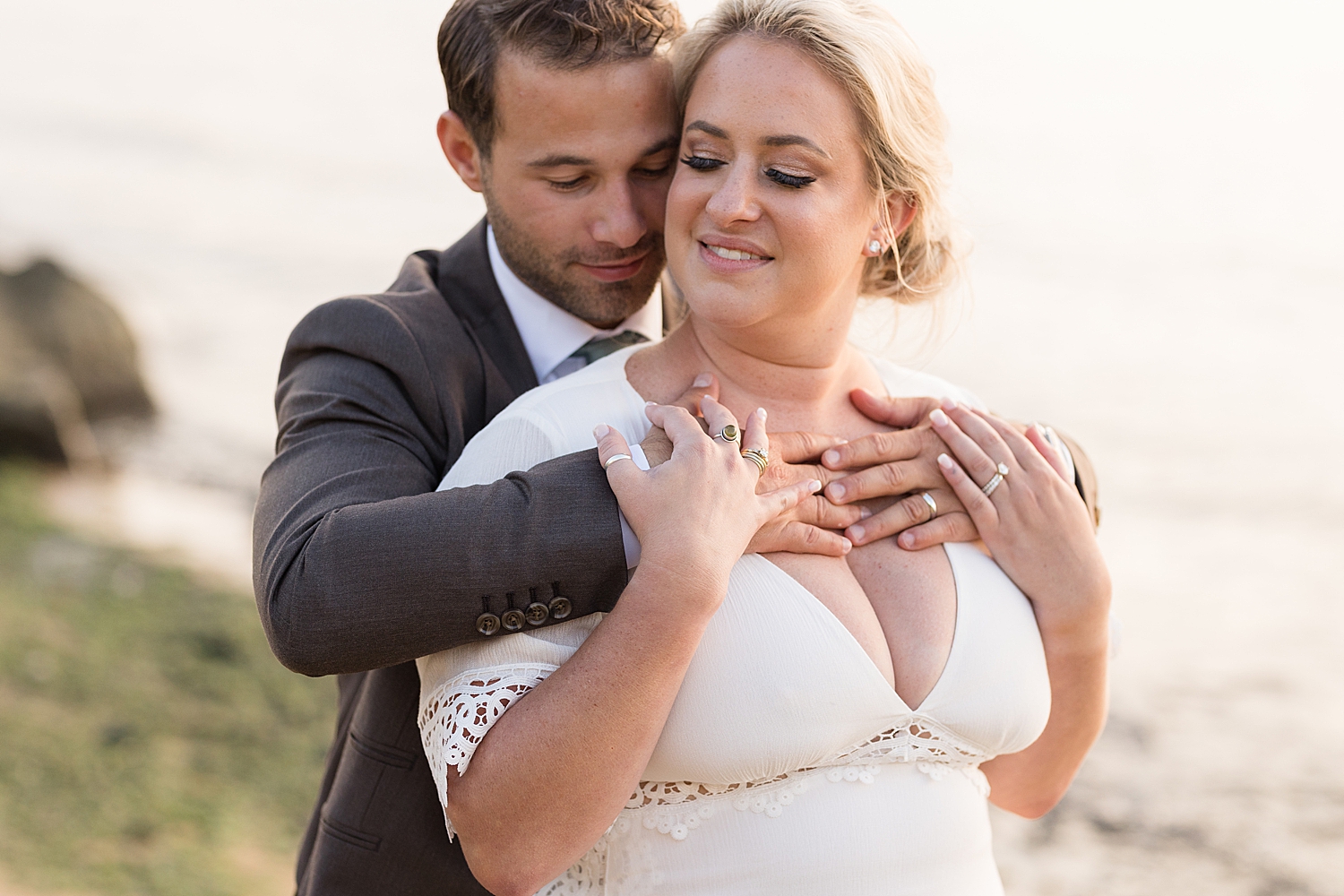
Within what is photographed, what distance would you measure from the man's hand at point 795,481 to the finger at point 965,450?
20cm

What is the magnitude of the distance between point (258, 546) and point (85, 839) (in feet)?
9.14

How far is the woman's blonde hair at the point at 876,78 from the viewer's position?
2.07 m

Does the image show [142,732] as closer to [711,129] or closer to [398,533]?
[398,533]

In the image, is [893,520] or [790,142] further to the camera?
[893,520]

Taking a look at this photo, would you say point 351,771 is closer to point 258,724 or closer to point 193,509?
point 258,724

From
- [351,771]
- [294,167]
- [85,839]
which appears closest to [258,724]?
[85,839]

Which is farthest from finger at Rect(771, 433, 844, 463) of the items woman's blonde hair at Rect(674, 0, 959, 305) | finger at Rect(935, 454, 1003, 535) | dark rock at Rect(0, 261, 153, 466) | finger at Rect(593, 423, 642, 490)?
dark rock at Rect(0, 261, 153, 466)

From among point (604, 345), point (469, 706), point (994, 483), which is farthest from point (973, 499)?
point (469, 706)

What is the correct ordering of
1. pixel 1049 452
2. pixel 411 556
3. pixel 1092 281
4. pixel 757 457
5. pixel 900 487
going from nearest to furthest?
pixel 411 556 < pixel 757 457 < pixel 900 487 < pixel 1049 452 < pixel 1092 281

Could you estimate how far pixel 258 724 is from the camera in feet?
16.9

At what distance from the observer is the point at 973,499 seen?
7.36 ft

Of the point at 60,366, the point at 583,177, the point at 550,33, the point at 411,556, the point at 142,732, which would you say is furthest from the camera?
the point at 60,366

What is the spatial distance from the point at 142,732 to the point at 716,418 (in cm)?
388

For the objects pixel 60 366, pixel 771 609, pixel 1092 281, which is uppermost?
pixel 771 609
